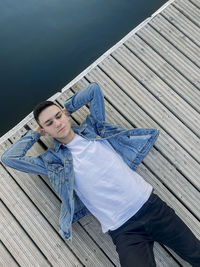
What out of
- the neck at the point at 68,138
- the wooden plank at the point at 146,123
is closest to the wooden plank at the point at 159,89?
the wooden plank at the point at 146,123

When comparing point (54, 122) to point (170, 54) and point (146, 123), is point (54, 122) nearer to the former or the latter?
point (146, 123)

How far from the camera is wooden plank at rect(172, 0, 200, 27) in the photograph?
3.43 metres

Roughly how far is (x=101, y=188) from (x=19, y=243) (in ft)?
2.82

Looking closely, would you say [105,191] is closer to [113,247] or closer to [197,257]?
[113,247]

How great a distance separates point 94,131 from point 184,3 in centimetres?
164

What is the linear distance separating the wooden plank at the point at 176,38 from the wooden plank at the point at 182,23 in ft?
0.12

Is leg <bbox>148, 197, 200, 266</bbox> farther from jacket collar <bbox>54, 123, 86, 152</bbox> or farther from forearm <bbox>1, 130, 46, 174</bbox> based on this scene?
forearm <bbox>1, 130, 46, 174</bbox>

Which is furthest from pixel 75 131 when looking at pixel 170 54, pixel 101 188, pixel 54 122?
pixel 170 54

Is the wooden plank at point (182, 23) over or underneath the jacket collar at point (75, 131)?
over

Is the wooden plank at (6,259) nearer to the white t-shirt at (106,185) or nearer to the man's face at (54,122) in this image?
the white t-shirt at (106,185)

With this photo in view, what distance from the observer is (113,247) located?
9.30 feet

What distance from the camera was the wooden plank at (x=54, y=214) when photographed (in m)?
2.82

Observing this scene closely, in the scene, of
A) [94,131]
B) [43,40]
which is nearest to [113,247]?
[94,131]

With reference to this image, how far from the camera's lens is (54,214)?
115 inches
